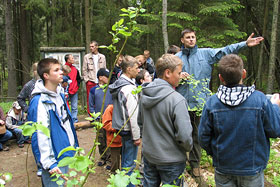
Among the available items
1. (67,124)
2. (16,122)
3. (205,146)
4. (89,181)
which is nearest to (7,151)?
(16,122)

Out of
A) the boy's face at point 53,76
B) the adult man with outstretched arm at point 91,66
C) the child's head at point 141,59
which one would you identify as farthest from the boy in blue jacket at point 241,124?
the adult man with outstretched arm at point 91,66

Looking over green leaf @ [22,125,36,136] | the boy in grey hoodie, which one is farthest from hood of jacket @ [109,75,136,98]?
green leaf @ [22,125,36,136]

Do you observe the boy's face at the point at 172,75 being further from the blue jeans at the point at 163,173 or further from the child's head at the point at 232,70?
the blue jeans at the point at 163,173

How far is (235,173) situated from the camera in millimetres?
2250

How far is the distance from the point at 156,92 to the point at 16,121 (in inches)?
217

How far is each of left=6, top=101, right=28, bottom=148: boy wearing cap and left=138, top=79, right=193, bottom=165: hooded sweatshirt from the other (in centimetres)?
494

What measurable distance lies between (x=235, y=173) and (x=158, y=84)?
3.77ft

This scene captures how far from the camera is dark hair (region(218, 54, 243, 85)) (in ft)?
7.23

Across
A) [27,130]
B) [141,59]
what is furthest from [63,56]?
[27,130]

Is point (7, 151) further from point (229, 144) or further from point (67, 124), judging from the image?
point (229, 144)

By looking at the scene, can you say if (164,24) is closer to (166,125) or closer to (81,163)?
(166,125)

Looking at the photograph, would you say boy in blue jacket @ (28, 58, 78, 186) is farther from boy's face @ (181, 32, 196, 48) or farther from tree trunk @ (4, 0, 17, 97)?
tree trunk @ (4, 0, 17, 97)

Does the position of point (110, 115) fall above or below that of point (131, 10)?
below

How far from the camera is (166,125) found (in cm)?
246
